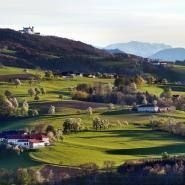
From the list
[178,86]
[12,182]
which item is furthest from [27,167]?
[178,86]

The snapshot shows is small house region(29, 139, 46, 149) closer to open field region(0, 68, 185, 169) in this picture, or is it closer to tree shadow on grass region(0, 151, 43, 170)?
open field region(0, 68, 185, 169)

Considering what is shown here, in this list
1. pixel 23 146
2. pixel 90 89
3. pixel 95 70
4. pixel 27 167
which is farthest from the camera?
pixel 95 70

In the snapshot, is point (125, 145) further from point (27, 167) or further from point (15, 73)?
point (15, 73)

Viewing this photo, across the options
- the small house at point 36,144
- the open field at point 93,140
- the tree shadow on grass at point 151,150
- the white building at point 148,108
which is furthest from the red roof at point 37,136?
the white building at point 148,108

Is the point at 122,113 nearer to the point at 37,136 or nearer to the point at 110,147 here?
the point at 37,136

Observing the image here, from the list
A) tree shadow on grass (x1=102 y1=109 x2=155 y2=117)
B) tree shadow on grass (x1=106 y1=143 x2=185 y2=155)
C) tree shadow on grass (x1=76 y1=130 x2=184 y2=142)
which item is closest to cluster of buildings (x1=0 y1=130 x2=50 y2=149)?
tree shadow on grass (x1=76 y1=130 x2=184 y2=142)

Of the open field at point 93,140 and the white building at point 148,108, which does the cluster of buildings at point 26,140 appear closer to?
the open field at point 93,140
